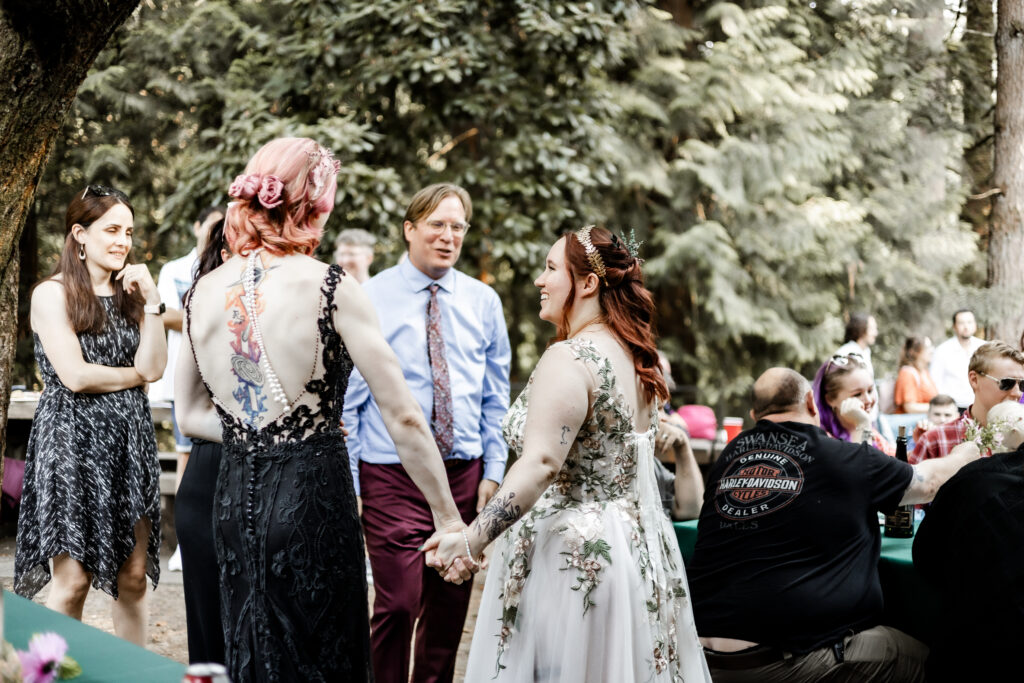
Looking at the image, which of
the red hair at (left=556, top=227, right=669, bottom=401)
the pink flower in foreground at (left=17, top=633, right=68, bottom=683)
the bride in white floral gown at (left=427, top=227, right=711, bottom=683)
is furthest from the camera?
the red hair at (left=556, top=227, right=669, bottom=401)

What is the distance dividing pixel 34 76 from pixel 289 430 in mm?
1439

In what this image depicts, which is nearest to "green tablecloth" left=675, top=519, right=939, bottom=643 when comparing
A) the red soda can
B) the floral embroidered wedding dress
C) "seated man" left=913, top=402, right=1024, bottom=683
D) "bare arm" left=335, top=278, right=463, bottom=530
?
"seated man" left=913, top=402, right=1024, bottom=683

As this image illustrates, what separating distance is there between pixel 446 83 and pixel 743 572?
6.68 m

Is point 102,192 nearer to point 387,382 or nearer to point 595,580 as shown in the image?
point 387,382

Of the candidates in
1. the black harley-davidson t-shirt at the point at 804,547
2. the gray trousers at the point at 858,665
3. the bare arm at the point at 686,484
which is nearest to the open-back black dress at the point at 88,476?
the bare arm at the point at 686,484

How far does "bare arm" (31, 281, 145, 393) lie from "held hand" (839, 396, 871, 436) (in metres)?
3.27

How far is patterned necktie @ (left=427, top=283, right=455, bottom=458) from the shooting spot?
4.02 m

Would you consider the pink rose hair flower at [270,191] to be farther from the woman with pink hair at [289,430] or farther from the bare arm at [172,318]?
the bare arm at [172,318]

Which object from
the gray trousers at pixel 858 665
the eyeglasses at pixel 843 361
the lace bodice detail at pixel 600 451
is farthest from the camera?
the eyeglasses at pixel 843 361

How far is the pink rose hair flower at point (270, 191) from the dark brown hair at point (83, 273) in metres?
1.78

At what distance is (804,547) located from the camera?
3402mm

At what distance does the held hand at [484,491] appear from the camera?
4.14 m

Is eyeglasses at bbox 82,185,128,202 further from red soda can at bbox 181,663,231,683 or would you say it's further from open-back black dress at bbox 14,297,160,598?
red soda can at bbox 181,663,231,683

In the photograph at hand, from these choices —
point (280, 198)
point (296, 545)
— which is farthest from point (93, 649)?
point (280, 198)
